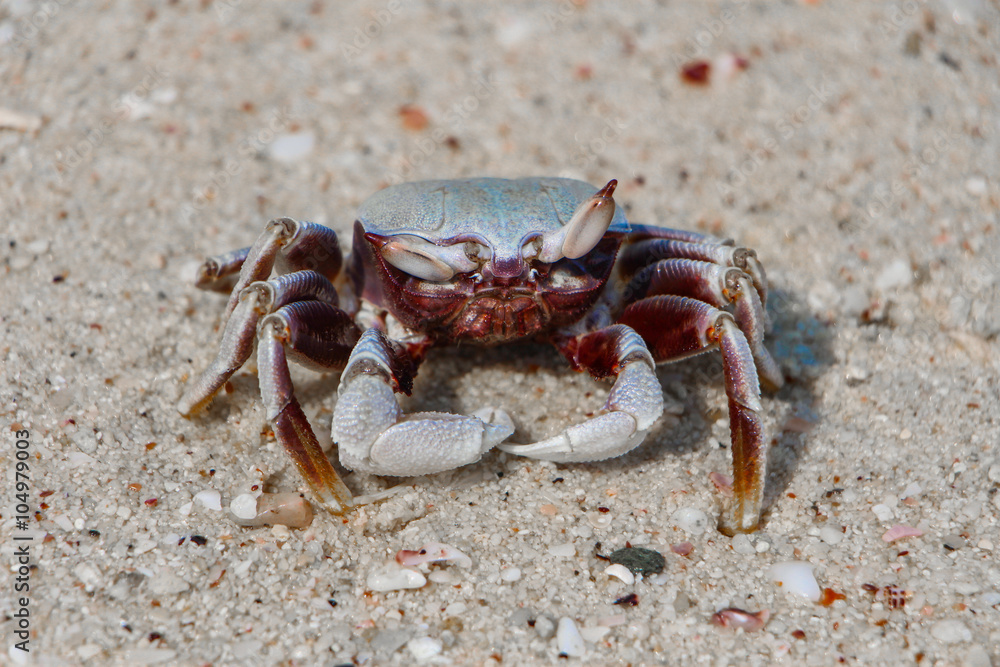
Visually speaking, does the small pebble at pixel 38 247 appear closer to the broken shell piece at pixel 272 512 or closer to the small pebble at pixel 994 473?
the broken shell piece at pixel 272 512

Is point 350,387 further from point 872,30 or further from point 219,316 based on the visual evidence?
point 872,30

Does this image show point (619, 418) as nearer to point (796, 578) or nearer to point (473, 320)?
point (473, 320)

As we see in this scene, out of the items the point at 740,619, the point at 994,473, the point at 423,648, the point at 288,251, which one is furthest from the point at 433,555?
the point at 994,473

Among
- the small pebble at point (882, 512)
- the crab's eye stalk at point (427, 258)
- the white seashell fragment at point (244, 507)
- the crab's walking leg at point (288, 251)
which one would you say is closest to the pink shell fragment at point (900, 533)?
the small pebble at point (882, 512)

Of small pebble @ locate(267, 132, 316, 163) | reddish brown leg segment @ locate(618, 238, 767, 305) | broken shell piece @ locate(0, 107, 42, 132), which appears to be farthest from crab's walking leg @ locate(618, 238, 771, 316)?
broken shell piece @ locate(0, 107, 42, 132)

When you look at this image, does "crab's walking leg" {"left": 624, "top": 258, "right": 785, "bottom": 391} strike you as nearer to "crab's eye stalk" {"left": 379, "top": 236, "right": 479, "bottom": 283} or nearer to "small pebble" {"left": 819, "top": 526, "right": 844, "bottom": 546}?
"small pebble" {"left": 819, "top": 526, "right": 844, "bottom": 546}

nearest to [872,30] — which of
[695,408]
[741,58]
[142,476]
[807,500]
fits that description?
[741,58]
